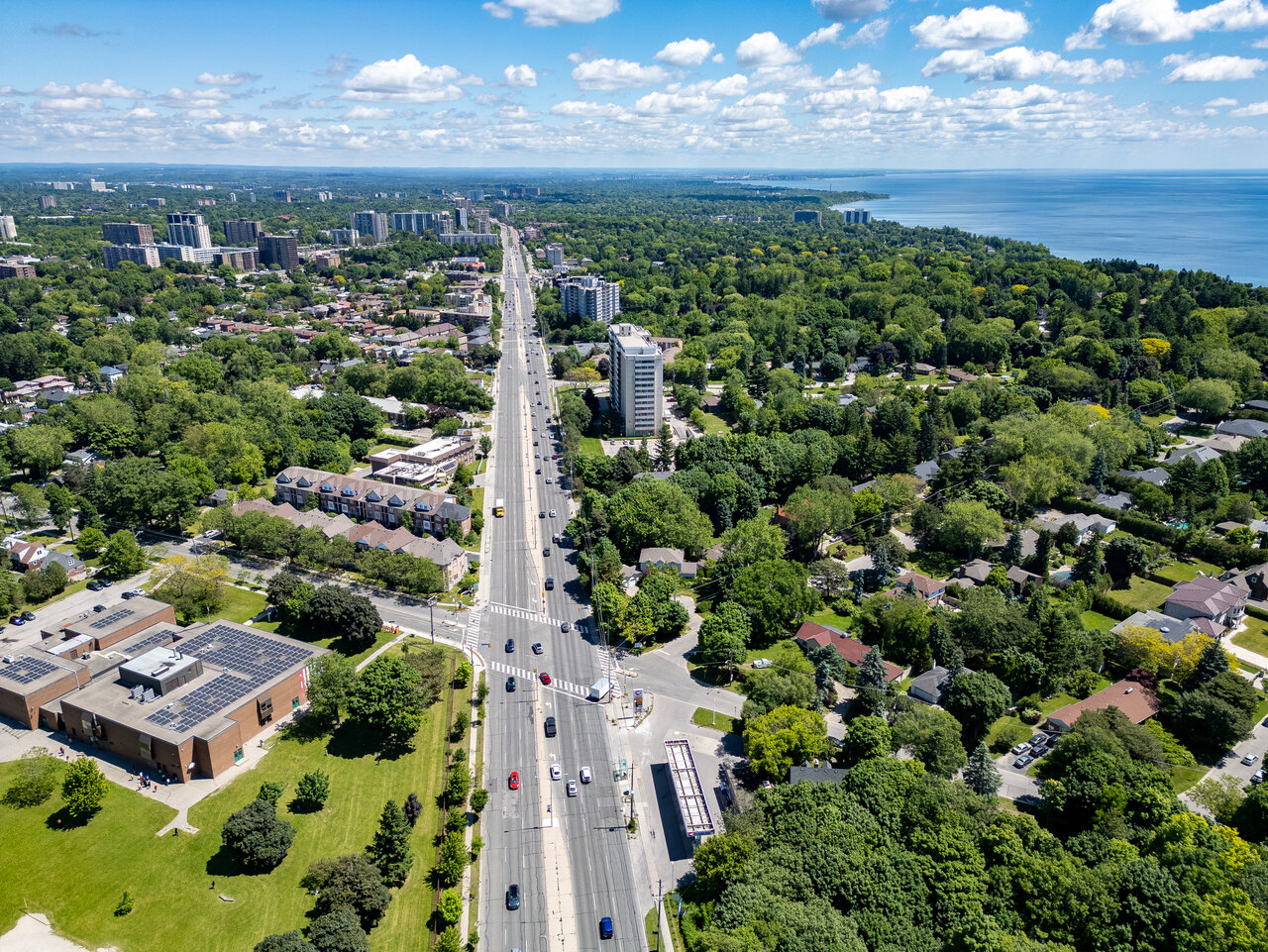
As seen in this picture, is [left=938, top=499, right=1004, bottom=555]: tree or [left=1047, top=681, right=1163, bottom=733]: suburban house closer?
[left=1047, top=681, right=1163, bottom=733]: suburban house

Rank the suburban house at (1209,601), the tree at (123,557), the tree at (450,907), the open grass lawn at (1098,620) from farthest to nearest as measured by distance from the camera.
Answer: the tree at (123,557) < the open grass lawn at (1098,620) < the suburban house at (1209,601) < the tree at (450,907)

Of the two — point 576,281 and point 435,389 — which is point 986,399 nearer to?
point 435,389

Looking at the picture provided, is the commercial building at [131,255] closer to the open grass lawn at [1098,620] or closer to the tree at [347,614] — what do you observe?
the tree at [347,614]

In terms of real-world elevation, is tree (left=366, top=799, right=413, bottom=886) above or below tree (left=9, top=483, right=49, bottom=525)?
below

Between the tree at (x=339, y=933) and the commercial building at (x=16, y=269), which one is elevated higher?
the commercial building at (x=16, y=269)

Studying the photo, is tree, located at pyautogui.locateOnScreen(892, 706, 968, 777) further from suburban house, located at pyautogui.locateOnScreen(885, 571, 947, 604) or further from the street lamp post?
the street lamp post

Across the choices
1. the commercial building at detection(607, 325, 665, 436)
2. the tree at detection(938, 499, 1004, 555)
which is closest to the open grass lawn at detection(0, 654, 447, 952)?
the tree at detection(938, 499, 1004, 555)

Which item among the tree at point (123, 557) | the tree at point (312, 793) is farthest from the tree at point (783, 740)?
the tree at point (123, 557)

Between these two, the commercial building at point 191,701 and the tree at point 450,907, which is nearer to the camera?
the tree at point 450,907
